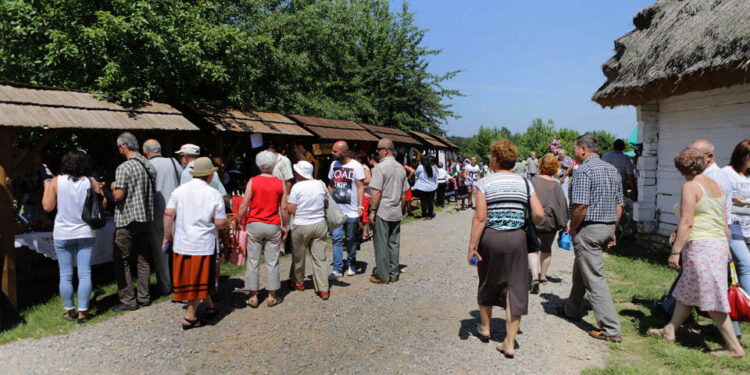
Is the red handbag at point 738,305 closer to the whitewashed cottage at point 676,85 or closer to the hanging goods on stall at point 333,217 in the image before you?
the whitewashed cottage at point 676,85

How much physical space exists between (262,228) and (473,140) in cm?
7186

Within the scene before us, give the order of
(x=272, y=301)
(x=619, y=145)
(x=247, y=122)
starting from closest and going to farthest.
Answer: (x=272, y=301), (x=619, y=145), (x=247, y=122)

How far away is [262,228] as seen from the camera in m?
5.21

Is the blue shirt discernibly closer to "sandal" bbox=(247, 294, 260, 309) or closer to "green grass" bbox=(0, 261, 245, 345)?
"sandal" bbox=(247, 294, 260, 309)

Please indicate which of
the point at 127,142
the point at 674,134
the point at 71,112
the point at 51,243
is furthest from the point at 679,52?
the point at 51,243

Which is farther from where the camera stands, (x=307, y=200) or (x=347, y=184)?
(x=347, y=184)

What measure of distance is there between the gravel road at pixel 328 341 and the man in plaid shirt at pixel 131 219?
0.31m

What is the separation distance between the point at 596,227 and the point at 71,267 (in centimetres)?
560

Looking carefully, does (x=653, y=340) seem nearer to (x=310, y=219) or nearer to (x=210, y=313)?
(x=310, y=219)

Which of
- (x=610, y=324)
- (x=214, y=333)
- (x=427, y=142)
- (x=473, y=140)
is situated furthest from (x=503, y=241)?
(x=473, y=140)

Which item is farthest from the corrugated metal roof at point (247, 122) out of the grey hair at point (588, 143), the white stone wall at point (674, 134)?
the white stone wall at point (674, 134)

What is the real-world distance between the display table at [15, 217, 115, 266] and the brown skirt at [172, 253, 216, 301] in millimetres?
1706

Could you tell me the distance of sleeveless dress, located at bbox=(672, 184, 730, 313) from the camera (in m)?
3.77

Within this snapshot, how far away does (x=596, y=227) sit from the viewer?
14.1 ft
